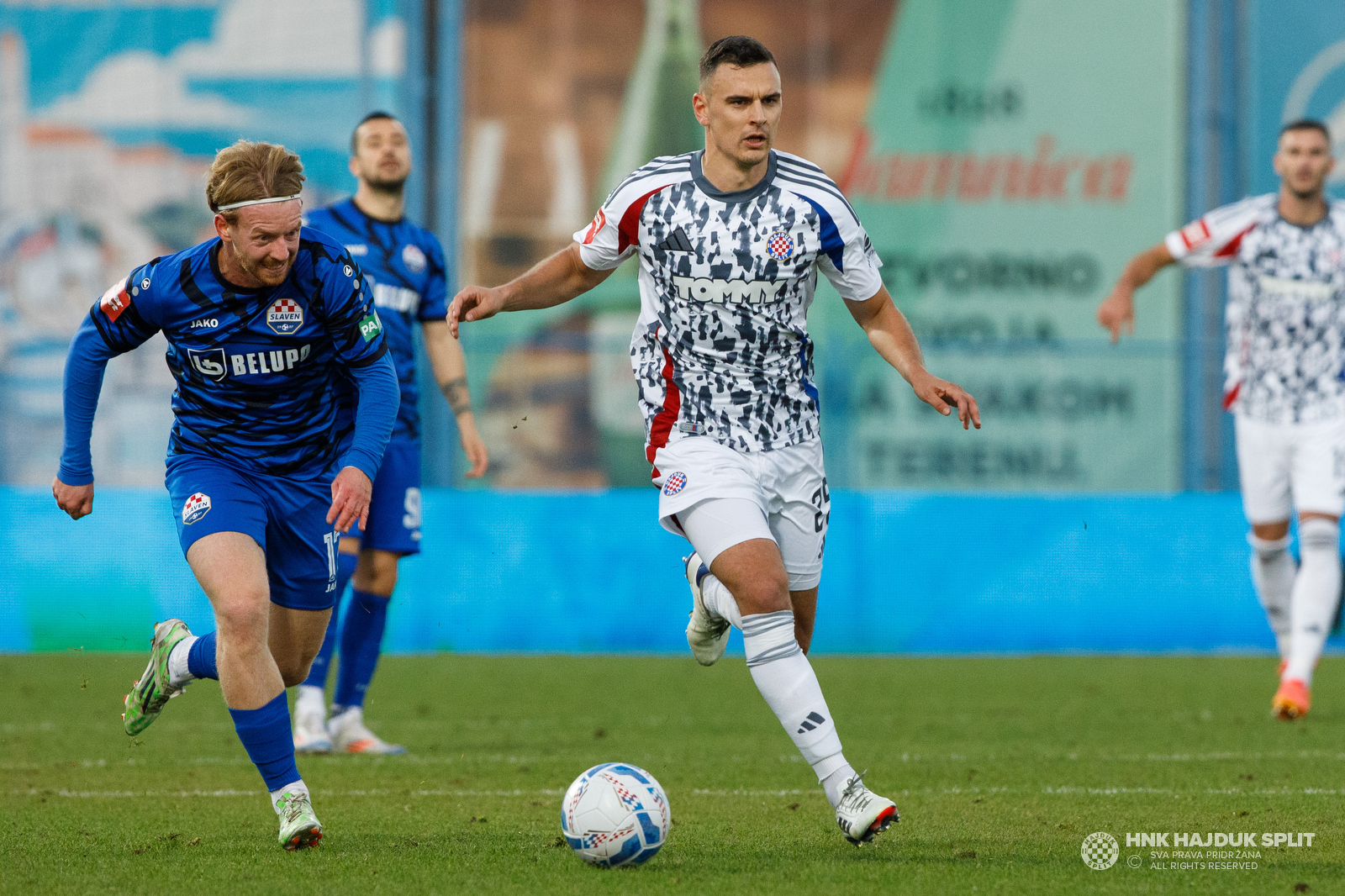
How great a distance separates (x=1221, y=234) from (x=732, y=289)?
4.74m

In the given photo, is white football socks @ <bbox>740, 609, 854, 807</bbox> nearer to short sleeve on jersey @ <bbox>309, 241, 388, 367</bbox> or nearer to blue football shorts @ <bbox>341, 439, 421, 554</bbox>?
short sleeve on jersey @ <bbox>309, 241, 388, 367</bbox>

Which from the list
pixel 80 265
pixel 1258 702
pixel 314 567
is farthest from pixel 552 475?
pixel 314 567

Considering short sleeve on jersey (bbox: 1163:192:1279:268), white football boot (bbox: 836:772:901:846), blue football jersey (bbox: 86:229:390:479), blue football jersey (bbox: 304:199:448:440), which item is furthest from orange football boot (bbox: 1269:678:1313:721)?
blue football jersey (bbox: 86:229:390:479)

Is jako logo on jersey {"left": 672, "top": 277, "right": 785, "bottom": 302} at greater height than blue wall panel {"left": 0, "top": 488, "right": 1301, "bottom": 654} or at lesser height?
greater

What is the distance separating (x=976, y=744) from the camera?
8.31 meters

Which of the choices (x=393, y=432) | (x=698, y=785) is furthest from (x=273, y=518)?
(x=393, y=432)

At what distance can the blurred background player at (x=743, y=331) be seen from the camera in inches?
213

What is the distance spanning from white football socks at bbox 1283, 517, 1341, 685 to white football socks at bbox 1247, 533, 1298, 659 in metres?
0.29

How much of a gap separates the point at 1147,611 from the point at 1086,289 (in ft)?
21.6

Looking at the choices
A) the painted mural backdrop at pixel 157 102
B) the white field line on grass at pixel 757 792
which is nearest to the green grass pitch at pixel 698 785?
the white field line on grass at pixel 757 792

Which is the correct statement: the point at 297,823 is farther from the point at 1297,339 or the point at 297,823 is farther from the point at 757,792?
the point at 1297,339

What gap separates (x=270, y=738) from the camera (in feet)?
17.4

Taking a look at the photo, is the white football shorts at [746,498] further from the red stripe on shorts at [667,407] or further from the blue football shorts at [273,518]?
the blue football shorts at [273,518]

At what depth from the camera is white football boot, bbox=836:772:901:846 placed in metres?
5.05
